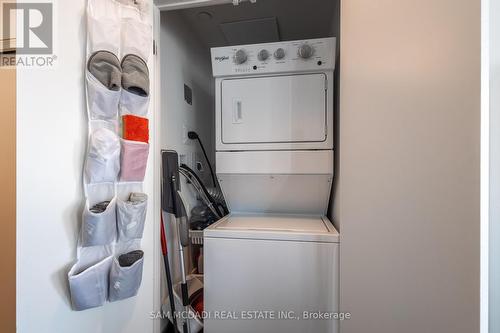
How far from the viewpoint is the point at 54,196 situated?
0.90 metres

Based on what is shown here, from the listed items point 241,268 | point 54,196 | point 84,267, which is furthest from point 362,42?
point 84,267

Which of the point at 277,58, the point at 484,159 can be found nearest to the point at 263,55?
the point at 277,58

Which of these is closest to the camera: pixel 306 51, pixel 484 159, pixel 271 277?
pixel 484 159

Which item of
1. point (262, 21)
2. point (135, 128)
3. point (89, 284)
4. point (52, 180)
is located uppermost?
point (262, 21)

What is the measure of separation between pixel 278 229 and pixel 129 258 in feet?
3.15

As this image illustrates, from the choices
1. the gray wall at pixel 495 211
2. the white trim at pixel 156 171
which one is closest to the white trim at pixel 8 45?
the white trim at pixel 156 171

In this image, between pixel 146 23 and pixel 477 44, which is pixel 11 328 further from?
pixel 477 44

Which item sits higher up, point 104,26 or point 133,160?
point 104,26

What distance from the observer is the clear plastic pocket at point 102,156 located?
101cm

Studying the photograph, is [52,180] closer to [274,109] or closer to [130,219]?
[130,219]

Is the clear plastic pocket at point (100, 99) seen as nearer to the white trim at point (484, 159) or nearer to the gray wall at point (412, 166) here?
the gray wall at point (412, 166)

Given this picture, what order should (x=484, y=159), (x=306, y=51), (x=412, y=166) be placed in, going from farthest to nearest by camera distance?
(x=306, y=51) < (x=412, y=166) < (x=484, y=159)

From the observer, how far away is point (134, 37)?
1.22m

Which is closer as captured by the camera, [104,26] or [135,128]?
[104,26]
